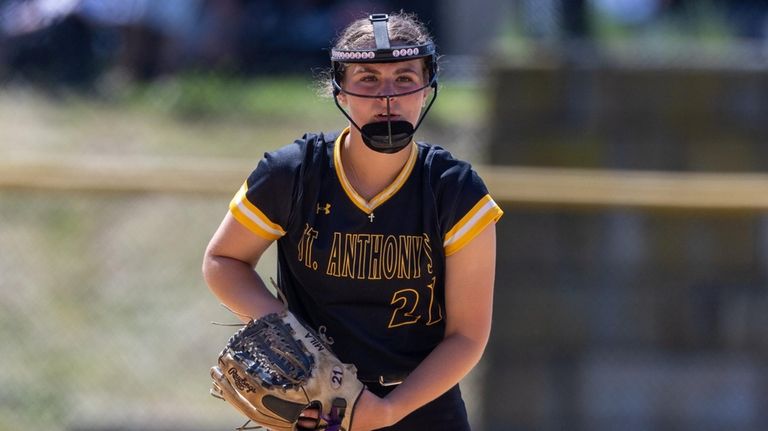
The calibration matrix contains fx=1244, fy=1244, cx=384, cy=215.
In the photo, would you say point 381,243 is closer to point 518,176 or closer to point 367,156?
point 367,156

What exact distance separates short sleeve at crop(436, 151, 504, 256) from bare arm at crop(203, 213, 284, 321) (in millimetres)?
436

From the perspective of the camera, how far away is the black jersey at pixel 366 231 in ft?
9.77

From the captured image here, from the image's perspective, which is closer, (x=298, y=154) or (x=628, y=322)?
(x=298, y=154)

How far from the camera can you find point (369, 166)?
3025mm

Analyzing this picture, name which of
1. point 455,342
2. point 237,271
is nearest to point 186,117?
point 237,271

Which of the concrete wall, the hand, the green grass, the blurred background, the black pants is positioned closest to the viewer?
the hand

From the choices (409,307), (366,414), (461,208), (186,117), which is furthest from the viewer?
(186,117)

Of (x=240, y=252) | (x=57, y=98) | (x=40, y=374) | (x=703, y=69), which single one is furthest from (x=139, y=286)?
(x=240, y=252)

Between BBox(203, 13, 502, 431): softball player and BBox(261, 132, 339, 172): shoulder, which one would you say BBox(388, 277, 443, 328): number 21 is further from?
BBox(261, 132, 339, 172): shoulder

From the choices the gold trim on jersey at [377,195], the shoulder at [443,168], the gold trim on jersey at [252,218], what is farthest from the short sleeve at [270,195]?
the shoulder at [443,168]

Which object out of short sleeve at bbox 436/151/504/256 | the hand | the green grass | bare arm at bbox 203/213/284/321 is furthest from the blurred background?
the hand

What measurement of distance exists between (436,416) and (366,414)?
36 cm

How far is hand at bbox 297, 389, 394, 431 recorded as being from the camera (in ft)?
9.35

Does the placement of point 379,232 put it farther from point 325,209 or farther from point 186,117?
point 186,117
